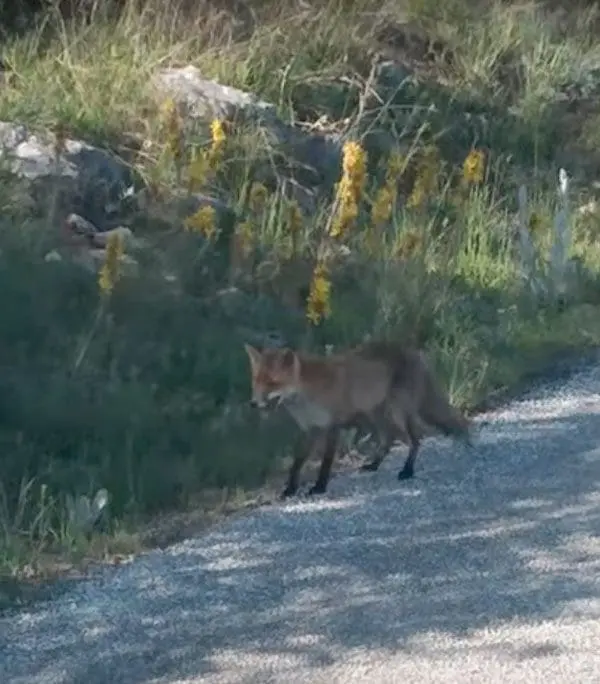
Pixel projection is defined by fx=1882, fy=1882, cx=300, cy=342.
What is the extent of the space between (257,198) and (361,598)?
301 inches

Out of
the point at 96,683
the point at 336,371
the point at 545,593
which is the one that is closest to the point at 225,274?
the point at 336,371

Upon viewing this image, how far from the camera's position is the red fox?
28.9 feet

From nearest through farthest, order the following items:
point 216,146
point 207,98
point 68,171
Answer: point 216,146 < point 68,171 < point 207,98

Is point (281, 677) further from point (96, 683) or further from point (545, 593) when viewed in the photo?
point (545, 593)

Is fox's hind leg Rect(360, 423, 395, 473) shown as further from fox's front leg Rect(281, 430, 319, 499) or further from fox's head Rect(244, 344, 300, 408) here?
fox's head Rect(244, 344, 300, 408)

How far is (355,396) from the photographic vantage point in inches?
360

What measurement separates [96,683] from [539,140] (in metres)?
13.5

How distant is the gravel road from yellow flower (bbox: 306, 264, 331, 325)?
263 cm

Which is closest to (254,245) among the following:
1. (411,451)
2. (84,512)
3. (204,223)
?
(204,223)

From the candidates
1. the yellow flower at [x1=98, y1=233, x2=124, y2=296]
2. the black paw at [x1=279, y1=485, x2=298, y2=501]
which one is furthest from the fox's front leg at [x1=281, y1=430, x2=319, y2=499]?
the yellow flower at [x1=98, y1=233, x2=124, y2=296]

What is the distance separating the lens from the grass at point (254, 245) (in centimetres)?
938

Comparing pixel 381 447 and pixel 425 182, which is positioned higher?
pixel 425 182

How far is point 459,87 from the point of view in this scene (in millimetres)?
19391

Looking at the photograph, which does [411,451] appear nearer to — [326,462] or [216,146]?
[326,462]
